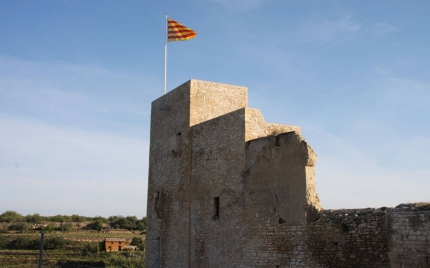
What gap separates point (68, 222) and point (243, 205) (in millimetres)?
63445

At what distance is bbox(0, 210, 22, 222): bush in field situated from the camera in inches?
2801

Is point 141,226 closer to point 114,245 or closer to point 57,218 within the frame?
point 57,218

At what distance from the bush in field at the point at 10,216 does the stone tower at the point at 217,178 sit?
205 feet

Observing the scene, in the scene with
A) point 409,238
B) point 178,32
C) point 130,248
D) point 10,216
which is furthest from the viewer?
point 10,216

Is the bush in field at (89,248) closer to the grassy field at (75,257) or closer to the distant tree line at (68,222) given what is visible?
the grassy field at (75,257)

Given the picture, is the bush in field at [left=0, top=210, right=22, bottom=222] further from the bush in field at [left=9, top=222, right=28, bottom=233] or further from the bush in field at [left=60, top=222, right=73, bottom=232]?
the bush in field at [left=60, top=222, right=73, bottom=232]

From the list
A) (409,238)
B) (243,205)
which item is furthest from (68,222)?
(409,238)

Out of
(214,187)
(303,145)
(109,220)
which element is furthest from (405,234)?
(109,220)

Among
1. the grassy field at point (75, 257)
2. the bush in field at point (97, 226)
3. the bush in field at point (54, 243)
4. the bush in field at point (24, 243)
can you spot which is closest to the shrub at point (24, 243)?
the bush in field at point (24, 243)

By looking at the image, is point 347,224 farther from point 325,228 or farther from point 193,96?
point 193,96

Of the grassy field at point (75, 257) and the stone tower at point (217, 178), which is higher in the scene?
the stone tower at point (217, 178)

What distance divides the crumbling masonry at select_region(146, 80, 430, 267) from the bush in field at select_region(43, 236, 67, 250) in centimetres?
3202

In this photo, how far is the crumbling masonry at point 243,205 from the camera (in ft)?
29.7

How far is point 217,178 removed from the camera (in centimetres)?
1316
